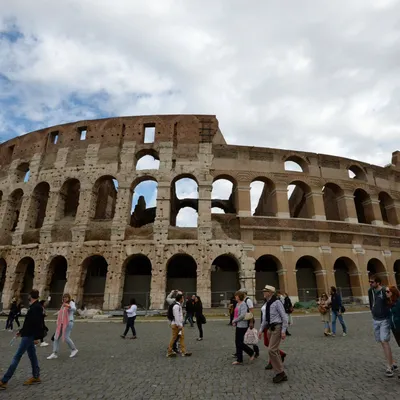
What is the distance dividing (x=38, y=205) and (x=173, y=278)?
500 inches

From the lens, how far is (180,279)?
61.4ft

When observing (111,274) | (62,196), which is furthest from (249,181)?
(62,196)

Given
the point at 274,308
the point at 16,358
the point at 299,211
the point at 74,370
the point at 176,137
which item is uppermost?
the point at 176,137

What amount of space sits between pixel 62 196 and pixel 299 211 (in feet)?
64.9

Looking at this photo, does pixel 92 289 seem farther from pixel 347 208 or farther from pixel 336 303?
pixel 347 208

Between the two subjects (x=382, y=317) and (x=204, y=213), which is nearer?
(x=382, y=317)

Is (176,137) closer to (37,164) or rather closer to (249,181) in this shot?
(249,181)

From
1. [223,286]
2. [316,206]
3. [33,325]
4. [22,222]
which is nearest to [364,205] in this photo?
[316,206]

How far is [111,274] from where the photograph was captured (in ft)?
57.8

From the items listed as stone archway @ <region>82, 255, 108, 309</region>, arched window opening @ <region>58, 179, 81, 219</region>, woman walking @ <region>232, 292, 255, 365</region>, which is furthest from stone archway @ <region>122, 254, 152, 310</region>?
woman walking @ <region>232, 292, 255, 365</region>

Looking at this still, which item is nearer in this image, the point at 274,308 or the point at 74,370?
the point at 274,308

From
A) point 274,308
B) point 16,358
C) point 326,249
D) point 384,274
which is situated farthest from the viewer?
point 384,274

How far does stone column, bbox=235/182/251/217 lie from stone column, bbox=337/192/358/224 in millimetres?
7911

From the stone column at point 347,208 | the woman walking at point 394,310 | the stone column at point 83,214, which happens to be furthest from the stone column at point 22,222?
the stone column at point 347,208
